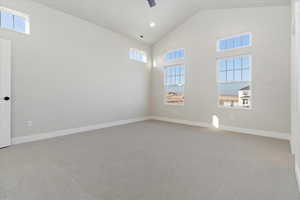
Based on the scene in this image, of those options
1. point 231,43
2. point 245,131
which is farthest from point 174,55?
point 245,131

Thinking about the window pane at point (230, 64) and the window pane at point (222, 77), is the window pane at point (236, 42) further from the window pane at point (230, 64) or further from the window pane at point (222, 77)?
the window pane at point (222, 77)

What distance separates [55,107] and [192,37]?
5.01m

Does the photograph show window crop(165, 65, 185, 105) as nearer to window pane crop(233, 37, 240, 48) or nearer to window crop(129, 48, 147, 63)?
window crop(129, 48, 147, 63)

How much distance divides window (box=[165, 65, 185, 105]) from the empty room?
0.14ft

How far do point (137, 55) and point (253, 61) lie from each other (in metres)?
4.11

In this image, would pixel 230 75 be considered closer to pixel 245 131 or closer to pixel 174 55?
pixel 245 131

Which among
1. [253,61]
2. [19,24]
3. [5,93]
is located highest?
[19,24]

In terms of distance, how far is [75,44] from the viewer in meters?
4.21

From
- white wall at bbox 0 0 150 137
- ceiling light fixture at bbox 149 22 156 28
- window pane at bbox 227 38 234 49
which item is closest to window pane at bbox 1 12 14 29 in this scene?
white wall at bbox 0 0 150 137

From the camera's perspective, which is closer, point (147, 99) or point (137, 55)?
point (137, 55)

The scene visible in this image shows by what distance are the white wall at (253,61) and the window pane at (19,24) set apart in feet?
15.1

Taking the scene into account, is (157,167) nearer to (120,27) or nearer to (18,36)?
(18,36)

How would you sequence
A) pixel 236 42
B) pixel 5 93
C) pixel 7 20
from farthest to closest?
pixel 236 42
pixel 7 20
pixel 5 93

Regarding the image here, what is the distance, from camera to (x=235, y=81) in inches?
179
